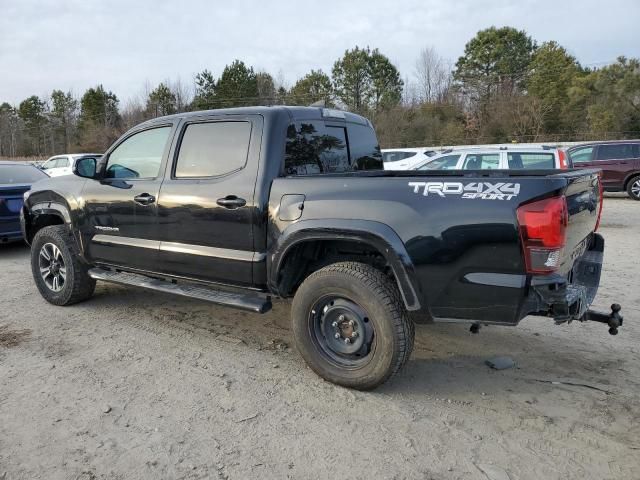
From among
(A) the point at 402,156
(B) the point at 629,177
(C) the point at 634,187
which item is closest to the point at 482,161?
(A) the point at 402,156

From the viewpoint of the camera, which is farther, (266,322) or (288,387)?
(266,322)

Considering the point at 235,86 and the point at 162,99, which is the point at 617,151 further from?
the point at 162,99

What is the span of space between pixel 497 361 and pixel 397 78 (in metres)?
46.8

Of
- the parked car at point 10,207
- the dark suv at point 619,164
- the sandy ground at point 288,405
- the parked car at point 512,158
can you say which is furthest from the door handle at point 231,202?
the dark suv at point 619,164

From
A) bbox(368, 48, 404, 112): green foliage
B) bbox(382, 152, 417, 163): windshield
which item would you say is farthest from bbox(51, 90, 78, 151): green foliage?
bbox(382, 152, 417, 163): windshield

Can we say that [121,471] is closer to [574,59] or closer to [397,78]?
[574,59]

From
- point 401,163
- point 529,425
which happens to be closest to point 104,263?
point 529,425

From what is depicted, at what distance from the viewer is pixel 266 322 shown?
4.91 m

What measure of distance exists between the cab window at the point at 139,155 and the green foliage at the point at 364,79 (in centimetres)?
4276

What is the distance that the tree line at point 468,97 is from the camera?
31.0 meters

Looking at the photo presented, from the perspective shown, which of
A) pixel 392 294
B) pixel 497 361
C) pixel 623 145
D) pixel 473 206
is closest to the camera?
pixel 473 206

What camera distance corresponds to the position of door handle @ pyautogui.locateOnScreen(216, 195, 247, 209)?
382cm

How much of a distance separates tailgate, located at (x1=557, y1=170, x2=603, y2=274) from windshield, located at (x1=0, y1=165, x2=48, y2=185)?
28.0ft

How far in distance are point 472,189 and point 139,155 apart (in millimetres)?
3154
